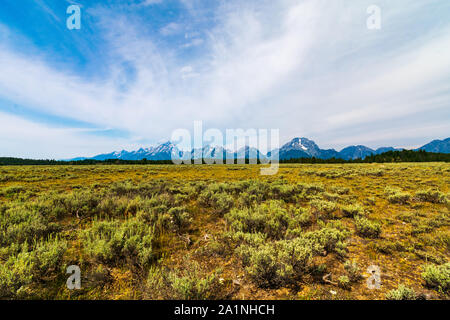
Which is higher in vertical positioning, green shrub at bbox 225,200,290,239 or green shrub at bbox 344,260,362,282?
green shrub at bbox 225,200,290,239

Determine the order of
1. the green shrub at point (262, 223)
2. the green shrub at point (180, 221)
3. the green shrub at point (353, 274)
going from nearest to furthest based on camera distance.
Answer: the green shrub at point (353, 274)
the green shrub at point (262, 223)
the green shrub at point (180, 221)

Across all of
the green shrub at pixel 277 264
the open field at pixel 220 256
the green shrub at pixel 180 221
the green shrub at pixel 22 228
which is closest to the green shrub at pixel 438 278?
the open field at pixel 220 256

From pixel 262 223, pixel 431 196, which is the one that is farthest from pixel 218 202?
pixel 431 196

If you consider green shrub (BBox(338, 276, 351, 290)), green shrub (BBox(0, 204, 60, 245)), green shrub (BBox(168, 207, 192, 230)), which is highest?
green shrub (BBox(0, 204, 60, 245))

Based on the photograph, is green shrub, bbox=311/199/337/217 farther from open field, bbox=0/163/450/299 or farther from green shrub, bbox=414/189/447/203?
green shrub, bbox=414/189/447/203

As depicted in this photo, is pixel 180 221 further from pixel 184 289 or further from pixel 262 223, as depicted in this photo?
pixel 184 289

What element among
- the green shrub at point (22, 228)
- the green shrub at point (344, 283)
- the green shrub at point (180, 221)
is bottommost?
the green shrub at point (344, 283)

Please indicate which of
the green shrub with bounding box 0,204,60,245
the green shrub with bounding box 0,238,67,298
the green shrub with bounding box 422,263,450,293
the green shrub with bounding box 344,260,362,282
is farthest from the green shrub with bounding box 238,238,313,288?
the green shrub with bounding box 0,204,60,245

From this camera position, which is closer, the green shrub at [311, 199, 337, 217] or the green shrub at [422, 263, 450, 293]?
the green shrub at [422, 263, 450, 293]

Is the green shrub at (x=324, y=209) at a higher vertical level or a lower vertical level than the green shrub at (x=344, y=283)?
higher

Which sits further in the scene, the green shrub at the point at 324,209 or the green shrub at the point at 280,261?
the green shrub at the point at 324,209

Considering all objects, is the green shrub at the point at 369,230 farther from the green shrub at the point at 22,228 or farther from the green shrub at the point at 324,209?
the green shrub at the point at 22,228
